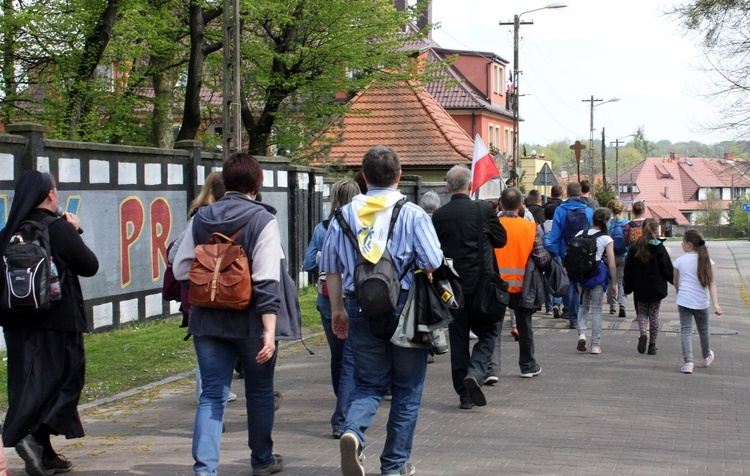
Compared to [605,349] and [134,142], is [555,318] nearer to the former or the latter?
[605,349]

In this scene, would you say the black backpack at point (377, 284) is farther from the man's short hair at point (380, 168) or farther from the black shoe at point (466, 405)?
the black shoe at point (466, 405)

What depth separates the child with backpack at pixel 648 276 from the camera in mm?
11406

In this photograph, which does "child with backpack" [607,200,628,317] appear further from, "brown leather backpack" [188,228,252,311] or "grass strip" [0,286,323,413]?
"brown leather backpack" [188,228,252,311]

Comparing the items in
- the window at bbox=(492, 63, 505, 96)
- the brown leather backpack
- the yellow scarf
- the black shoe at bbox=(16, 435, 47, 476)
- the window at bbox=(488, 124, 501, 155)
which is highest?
the window at bbox=(492, 63, 505, 96)

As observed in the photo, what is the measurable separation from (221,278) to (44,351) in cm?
141

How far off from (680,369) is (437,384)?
281cm

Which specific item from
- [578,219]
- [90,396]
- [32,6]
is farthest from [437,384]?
[32,6]

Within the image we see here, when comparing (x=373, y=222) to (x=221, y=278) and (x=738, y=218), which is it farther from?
(x=738, y=218)

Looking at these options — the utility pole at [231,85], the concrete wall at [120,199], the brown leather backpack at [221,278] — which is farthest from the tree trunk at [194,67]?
the brown leather backpack at [221,278]

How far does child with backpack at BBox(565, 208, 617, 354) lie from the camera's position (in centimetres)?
1161

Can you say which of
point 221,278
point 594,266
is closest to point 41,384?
point 221,278

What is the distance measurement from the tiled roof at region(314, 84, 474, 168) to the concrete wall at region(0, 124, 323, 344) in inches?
740

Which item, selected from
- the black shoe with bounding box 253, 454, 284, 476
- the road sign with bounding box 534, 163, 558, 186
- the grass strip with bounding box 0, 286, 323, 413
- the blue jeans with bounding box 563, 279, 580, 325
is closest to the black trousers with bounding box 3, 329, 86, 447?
the black shoe with bounding box 253, 454, 284, 476

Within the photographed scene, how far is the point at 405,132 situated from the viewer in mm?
35719
